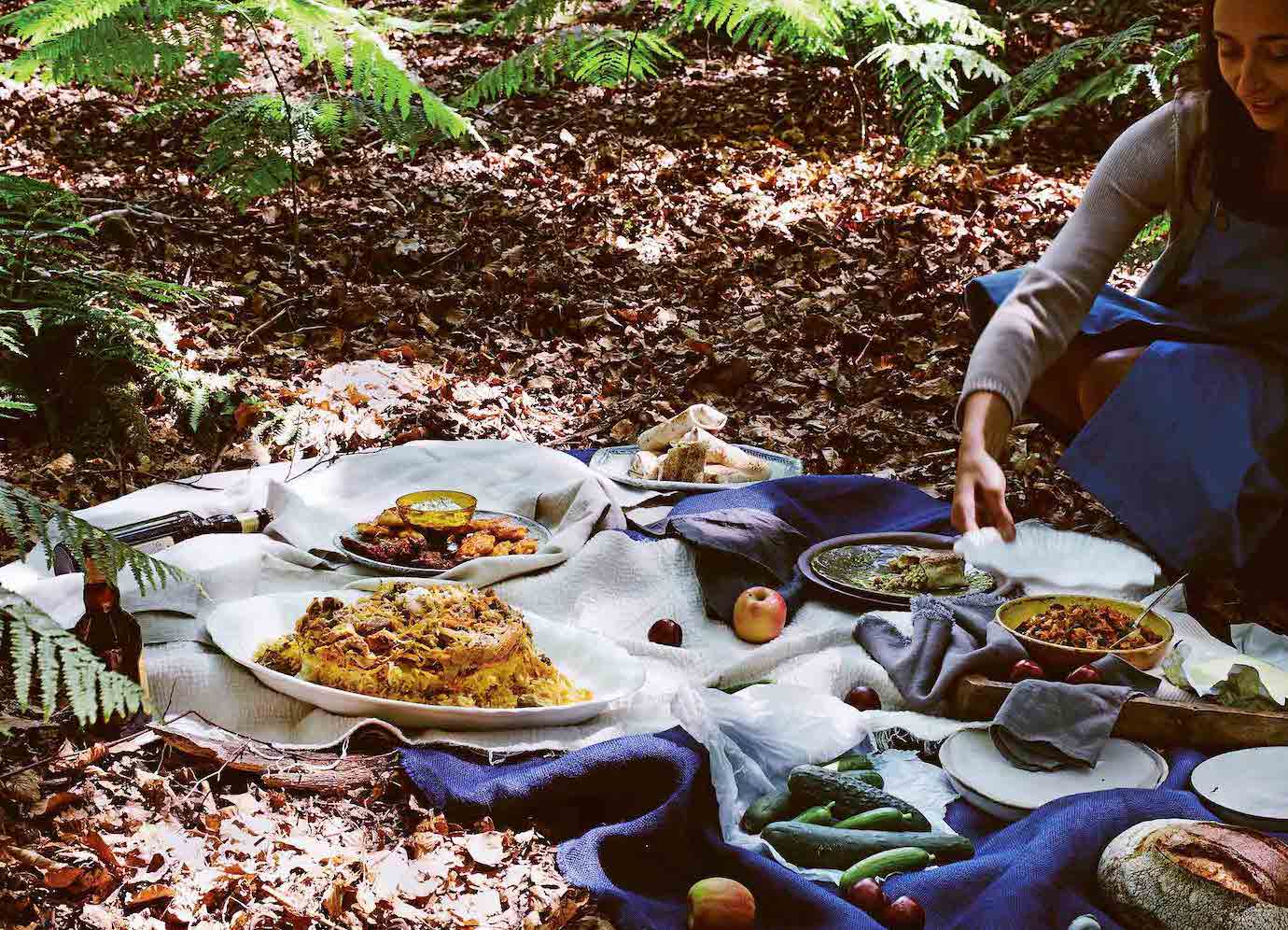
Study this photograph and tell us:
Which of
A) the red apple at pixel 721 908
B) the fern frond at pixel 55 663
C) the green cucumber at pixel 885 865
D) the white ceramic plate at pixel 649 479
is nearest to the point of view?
the fern frond at pixel 55 663

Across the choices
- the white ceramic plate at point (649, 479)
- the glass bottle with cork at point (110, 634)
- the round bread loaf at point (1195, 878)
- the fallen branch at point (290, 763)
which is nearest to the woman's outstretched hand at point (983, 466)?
the round bread loaf at point (1195, 878)

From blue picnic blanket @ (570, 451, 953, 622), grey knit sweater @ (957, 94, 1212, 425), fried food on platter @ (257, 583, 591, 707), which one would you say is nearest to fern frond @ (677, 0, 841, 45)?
grey knit sweater @ (957, 94, 1212, 425)

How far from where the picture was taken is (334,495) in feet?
13.4

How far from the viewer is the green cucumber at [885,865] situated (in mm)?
2266

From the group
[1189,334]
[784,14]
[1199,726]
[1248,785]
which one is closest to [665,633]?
[1199,726]

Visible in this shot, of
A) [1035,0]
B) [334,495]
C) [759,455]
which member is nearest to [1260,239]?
[759,455]

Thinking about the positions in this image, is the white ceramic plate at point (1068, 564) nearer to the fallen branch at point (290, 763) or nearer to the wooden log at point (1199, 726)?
the wooden log at point (1199, 726)

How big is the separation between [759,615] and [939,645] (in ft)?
1.63

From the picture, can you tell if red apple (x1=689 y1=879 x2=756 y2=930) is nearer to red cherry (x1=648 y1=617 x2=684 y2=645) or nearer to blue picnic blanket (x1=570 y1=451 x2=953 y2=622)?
red cherry (x1=648 y1=617 x2=684 y2=645)

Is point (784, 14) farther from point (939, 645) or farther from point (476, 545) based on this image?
point (939, 645)

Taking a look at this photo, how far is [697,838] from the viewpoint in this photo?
2459mm

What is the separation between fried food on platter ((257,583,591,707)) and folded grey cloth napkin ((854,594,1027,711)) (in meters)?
0.79

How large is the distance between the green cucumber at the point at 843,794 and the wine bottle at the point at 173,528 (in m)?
1.67

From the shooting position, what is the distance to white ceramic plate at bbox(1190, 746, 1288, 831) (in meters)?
2.34
